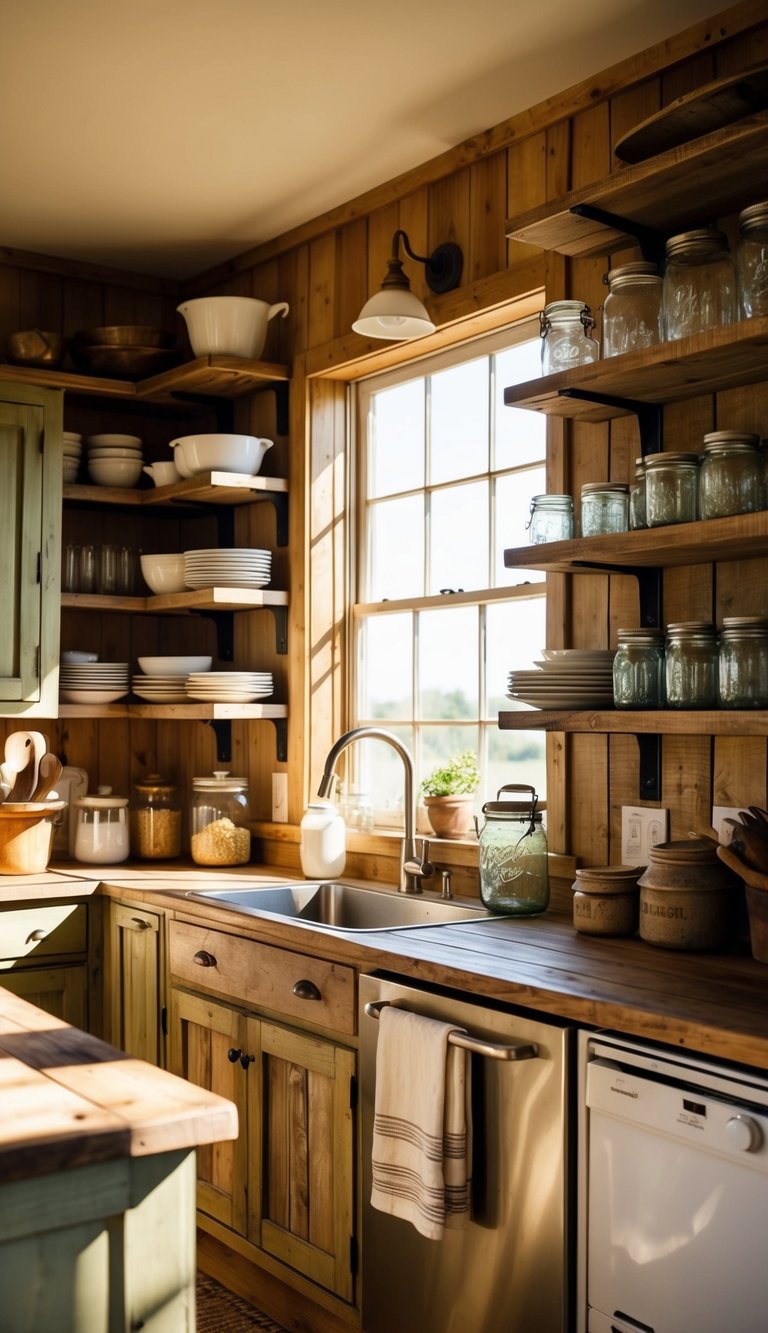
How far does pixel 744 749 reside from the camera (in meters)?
2.59

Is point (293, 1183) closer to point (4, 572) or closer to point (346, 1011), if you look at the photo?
point (346, 1011)

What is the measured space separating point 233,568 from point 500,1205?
2.17 metres

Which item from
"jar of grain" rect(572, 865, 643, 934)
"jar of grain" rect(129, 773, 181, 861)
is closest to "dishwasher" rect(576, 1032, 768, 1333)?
"jar of grain" rect(572, 865, 643, 934)

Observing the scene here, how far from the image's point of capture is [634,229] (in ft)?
8.86

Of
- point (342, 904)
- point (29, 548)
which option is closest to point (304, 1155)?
point (342, 904)

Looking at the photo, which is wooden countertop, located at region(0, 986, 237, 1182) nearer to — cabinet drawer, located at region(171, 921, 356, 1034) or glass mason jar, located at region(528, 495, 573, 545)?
cabinet drawer, located at region(171, 921, 356, 1034)

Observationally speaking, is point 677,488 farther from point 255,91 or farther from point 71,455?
point 71,455

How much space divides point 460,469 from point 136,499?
1.18 meters

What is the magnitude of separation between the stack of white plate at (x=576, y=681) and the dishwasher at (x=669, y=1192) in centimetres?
84

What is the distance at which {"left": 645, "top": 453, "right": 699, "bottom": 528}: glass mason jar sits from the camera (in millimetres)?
2477

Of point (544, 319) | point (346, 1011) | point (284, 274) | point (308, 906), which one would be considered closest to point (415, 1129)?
point (346, 1011)

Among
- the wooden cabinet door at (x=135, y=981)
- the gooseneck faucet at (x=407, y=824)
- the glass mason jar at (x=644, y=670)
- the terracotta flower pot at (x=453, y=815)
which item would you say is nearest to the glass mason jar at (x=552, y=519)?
the glass mason jar at (x=644, y=670)

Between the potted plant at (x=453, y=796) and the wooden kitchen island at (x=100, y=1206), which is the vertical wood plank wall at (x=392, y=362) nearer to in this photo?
the potted plant at (x=453, y=796)

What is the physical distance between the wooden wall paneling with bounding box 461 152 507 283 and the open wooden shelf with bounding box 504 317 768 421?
0.60 meters
